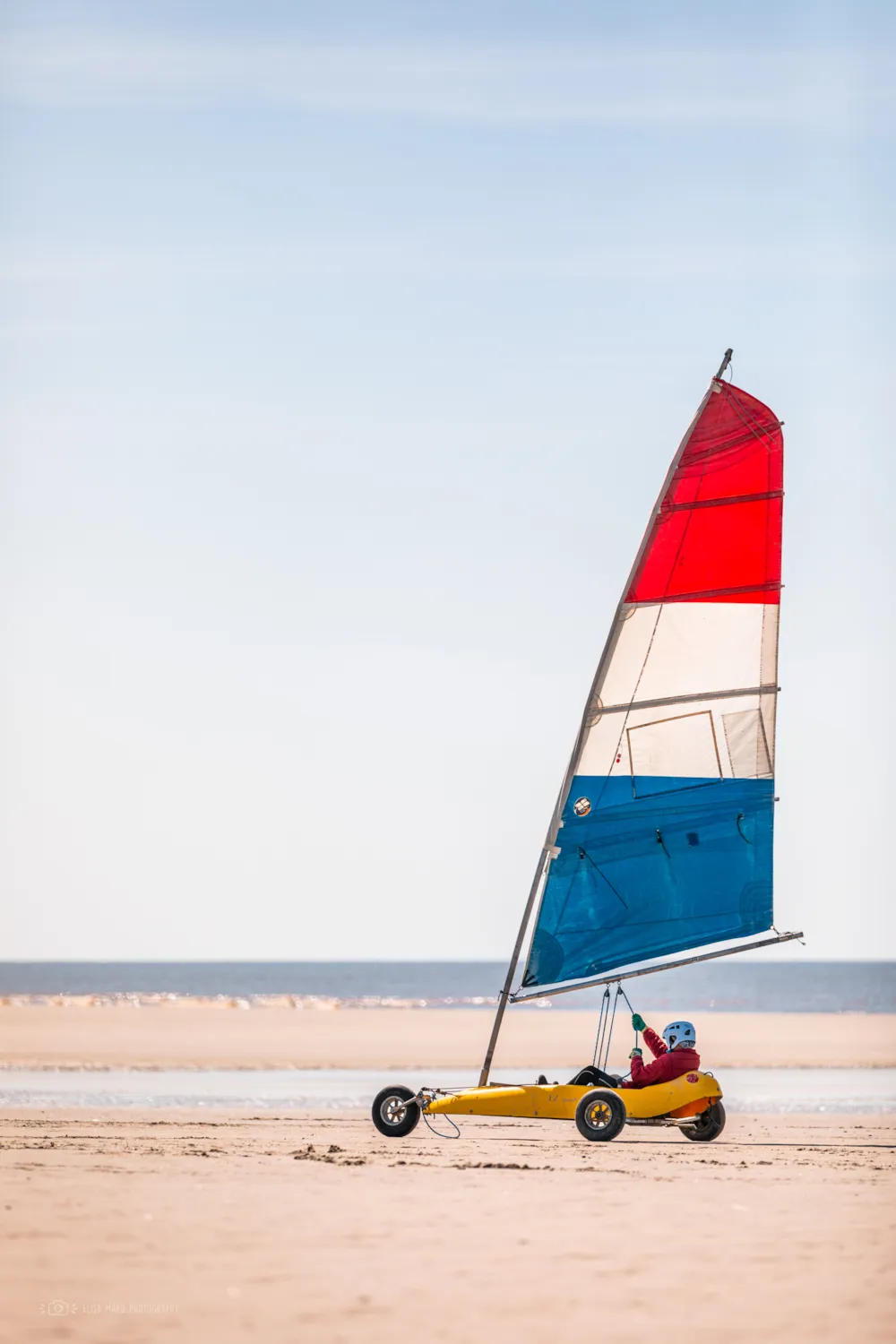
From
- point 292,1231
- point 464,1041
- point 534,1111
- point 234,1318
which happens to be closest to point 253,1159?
point 534,1111

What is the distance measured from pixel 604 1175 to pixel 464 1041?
23.7m

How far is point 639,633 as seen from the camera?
654 inches

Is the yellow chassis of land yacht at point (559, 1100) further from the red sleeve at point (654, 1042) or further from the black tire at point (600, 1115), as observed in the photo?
the red sleeve at point (654, 1042)

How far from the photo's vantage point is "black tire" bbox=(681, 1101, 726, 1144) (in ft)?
52.5

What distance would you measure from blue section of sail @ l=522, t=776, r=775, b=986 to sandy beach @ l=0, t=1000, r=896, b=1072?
1187 centimetres

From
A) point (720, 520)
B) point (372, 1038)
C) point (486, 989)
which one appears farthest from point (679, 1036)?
point (486, 989)

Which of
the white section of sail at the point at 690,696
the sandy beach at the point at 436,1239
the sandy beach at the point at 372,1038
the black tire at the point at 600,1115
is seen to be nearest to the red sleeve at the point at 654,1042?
the black tire at the point at 600,1115

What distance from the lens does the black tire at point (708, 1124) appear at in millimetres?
16016

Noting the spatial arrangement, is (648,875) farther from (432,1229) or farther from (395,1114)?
(432,1229)

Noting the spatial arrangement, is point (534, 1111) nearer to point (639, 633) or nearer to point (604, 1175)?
point (604, 1175)

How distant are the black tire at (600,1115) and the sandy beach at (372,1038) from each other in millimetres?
12634

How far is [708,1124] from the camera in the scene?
1605cm

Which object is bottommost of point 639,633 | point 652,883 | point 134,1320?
point 134,1320

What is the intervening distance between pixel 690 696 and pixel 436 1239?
7.23m
